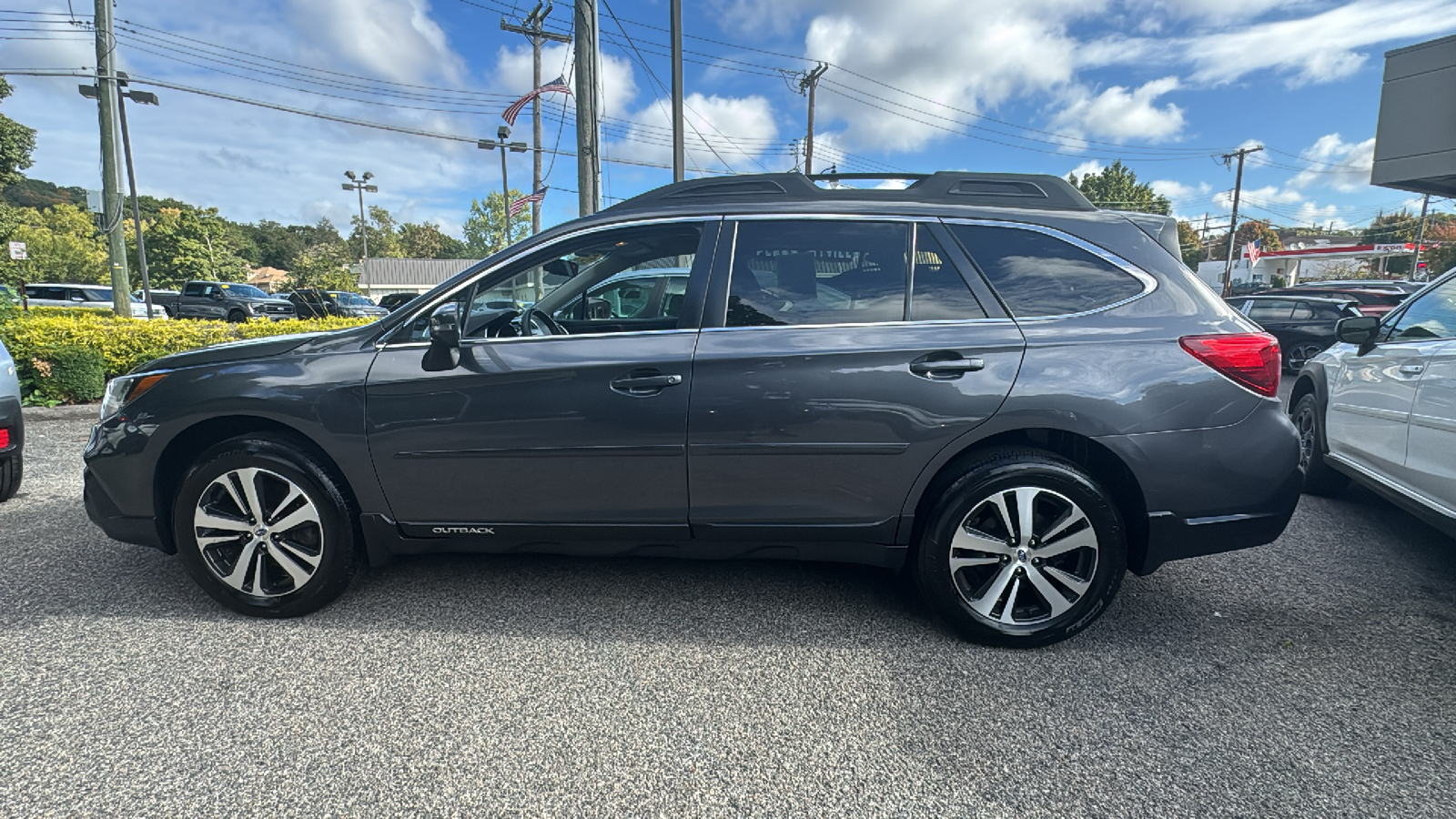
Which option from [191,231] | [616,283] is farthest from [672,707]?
[191,231]

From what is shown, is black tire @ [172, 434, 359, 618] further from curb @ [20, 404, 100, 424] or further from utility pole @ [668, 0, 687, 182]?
utility pole @ [668, 0, 687, 182]

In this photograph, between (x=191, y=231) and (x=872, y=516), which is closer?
(x=872, y=516)

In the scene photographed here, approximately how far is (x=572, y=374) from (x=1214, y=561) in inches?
134

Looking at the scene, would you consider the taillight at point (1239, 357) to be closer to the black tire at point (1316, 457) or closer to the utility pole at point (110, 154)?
the black tire at point (1316, 457)

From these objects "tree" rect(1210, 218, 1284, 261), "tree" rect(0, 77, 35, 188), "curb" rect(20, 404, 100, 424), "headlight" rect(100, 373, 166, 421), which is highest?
"tree" rect(1210, 218, 1284, 261)

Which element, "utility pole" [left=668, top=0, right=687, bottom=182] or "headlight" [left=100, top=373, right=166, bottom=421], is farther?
"utility pole" [left=668, top=0, right=687, bottom=182]

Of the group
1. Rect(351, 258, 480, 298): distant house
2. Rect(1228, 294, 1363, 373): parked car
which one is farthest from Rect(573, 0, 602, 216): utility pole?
Rect(351, 258, 480, 298): distant house

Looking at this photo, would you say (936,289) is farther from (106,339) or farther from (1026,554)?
(106,339)

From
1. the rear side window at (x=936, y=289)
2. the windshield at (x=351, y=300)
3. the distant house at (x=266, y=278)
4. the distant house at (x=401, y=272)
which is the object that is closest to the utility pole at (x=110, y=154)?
the windshield at (x=351, y=300)

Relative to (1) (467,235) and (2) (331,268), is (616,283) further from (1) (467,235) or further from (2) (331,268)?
(1) (467,235)

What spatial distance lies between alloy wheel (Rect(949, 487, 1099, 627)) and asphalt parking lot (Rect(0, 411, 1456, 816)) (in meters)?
0.21

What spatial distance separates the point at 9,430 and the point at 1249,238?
119890 millimetres

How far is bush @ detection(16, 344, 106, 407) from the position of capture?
762cm

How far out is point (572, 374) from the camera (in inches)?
109
